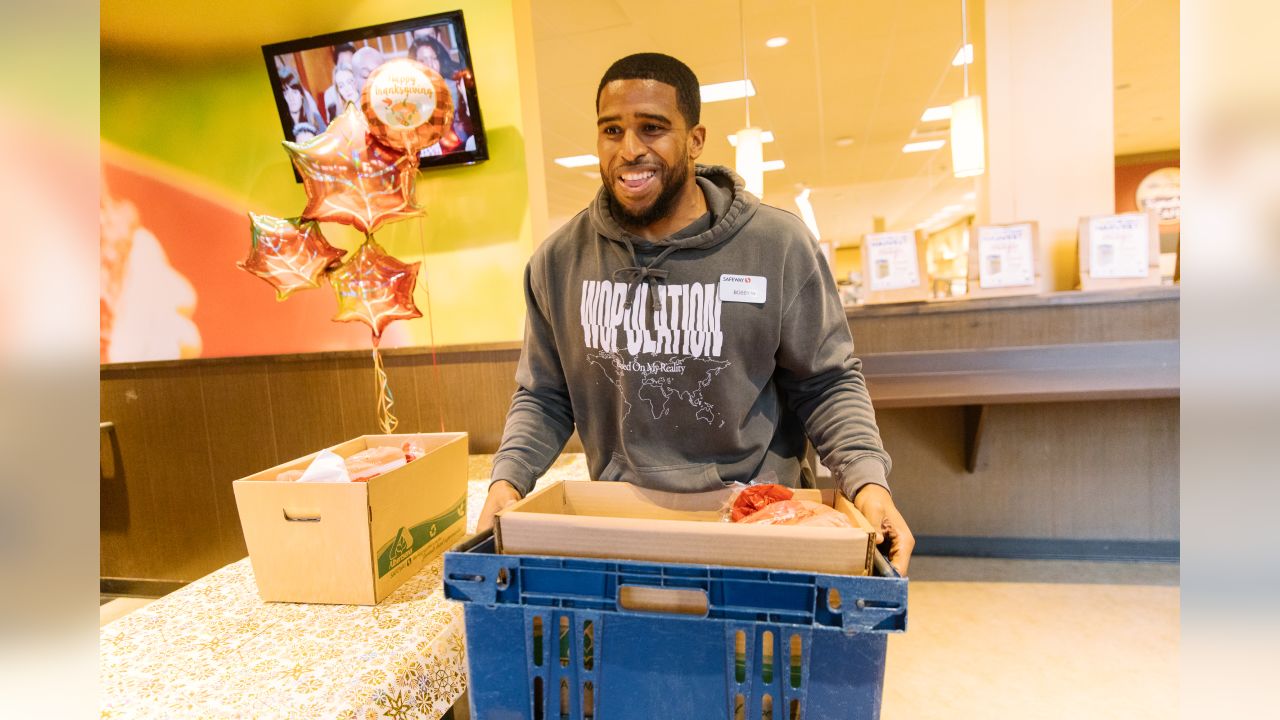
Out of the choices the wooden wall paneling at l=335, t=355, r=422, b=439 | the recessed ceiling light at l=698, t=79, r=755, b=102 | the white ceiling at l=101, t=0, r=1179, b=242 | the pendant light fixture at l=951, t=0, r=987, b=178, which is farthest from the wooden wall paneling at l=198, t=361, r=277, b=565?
the recessed ceiling light at l=698, t=79, r=755, b=102

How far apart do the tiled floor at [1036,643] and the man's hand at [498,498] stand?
62.5 inches

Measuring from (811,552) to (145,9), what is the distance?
3646mm

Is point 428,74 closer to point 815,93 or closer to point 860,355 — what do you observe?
point 860,355

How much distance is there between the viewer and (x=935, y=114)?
6938 millimetres

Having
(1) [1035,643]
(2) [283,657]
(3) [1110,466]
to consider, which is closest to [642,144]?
(2) [283,657]

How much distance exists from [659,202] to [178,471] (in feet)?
10.1

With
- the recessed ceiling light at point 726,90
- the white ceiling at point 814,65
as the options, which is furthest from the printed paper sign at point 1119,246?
the recessed ceiling light at point 726,90

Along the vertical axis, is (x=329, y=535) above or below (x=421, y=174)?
below

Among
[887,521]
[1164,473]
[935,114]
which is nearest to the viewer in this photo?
[887,521]

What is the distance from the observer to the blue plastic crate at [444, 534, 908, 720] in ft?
2.19

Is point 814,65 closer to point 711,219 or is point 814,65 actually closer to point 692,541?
point 711,219

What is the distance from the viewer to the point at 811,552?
693 millimetres
